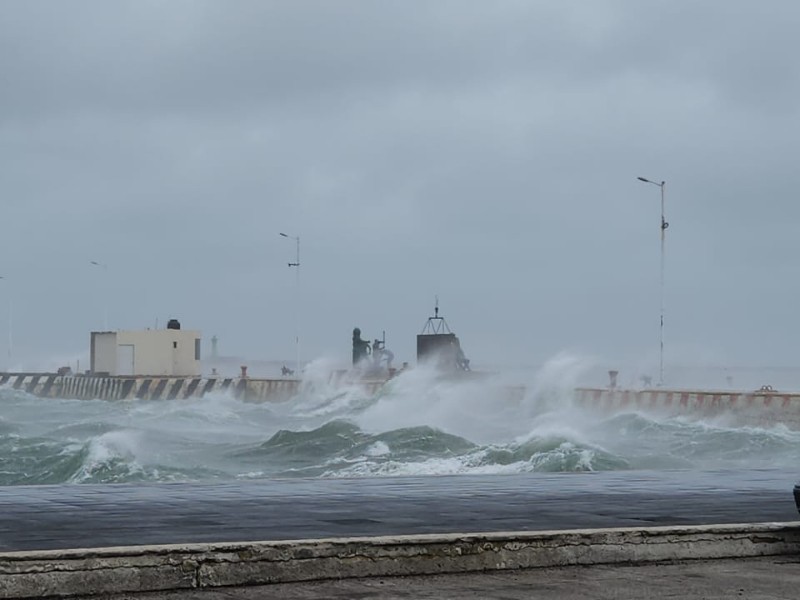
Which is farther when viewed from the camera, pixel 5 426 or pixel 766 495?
pixel 5 426

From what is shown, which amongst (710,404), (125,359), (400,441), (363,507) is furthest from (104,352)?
(363,507)

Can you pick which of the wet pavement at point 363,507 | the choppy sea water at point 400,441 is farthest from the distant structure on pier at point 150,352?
the wet pavement at point 363,507

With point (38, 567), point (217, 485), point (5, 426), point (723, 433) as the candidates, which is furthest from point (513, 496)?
point (5, 426)

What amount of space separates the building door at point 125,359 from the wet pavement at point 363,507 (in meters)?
64.2

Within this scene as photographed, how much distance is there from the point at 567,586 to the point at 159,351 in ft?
233

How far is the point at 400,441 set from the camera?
31.4m

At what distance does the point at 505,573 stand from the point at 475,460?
19.1 meters

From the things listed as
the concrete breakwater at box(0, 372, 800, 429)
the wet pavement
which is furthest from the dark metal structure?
the wet pavement

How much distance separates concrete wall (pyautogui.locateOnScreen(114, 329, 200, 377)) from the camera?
251 ft

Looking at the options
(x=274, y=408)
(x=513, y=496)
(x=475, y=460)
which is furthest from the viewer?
(x=274, y=408)

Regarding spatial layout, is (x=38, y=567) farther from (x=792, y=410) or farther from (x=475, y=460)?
(x=792, y=410)

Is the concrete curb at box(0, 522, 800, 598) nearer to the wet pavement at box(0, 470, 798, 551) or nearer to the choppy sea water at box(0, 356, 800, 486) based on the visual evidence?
the wet pavement at box(0, 470, 798, 551)

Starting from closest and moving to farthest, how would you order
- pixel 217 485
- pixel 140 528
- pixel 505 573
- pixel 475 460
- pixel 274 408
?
1. pixel 505 573
2. pixel 140 528
3. pixel 217 485
4. pixel 475 460
5. pixel 274 408

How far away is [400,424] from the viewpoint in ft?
137
